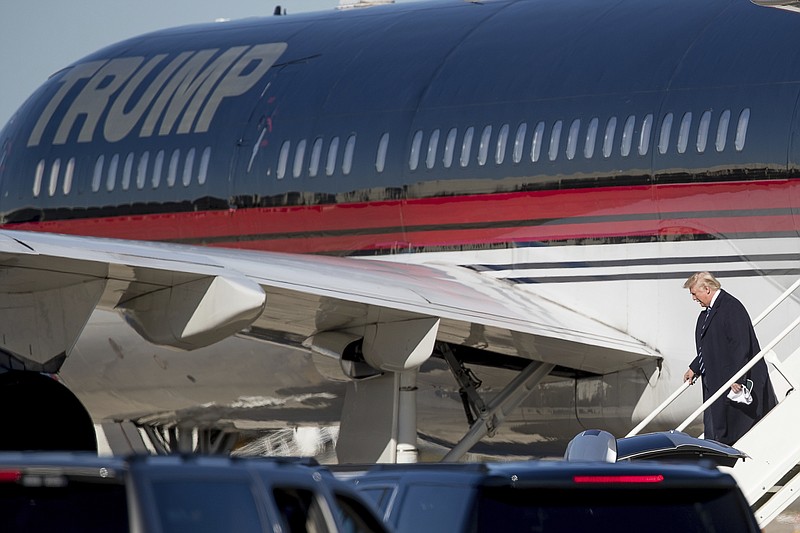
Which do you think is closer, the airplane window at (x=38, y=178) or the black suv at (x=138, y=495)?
the black suv at (x=138, y=495)

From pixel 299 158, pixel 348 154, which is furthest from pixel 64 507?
pixel 299 158

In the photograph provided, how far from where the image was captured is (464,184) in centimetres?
1711

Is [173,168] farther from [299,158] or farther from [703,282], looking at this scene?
[703,282]

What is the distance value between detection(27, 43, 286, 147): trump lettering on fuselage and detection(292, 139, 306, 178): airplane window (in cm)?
123

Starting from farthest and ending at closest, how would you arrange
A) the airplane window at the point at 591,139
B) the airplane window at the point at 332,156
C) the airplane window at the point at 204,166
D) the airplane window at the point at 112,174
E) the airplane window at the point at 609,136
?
the airplane window at the point at 112,174, the airplane window at the point at 204,166, the airplane window at the point at 332,156, the airplane window at the point at 591,139, the airplane window at the point at 609,136

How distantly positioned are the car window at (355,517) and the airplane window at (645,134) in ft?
32.5

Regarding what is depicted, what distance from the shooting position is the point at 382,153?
58.7 ft

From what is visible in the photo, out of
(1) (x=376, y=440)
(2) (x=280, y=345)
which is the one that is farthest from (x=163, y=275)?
(2) (x=280, y=345)

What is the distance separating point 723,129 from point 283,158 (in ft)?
18.3

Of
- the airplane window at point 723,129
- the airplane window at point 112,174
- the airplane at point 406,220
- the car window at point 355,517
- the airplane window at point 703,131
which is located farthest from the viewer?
the airplane window at point 112,174

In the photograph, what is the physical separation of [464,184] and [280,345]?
8.22ft

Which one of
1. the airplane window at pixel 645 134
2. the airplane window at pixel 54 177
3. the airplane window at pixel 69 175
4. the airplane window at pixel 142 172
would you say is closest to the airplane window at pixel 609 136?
the airplane window at pixel 645 134

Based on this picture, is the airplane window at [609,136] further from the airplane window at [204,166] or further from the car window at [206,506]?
the car window at [206,506]

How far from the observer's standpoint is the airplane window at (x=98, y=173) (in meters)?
20.3
